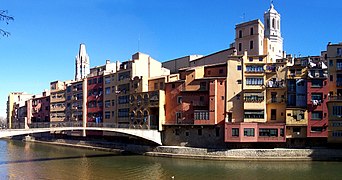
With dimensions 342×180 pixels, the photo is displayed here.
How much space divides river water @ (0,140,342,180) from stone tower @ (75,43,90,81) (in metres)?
71.5

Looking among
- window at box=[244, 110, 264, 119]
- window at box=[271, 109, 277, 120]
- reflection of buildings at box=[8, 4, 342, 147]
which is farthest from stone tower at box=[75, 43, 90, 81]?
window at box=[271, 109, 277, 120]

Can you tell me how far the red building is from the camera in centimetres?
5275

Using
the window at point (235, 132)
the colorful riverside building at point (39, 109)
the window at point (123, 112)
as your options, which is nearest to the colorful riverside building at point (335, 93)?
the window at point (235, 132)

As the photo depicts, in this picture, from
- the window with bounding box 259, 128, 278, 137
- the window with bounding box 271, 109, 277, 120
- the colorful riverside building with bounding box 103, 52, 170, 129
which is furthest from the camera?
the colorful riverside building with bounding box 103, 52, 170, 129

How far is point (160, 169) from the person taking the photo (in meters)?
43.3

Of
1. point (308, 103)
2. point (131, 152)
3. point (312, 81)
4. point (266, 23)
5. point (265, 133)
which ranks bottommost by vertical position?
point (131, 152)

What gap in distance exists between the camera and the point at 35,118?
10700 cm

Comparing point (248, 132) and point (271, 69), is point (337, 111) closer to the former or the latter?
point (271, 69)

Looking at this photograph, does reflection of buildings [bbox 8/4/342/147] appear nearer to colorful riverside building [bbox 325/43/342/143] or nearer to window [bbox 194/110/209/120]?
colorful riverside building [bbox 325/43/342/143]

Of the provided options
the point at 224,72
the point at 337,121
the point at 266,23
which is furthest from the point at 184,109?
the point at 266,23

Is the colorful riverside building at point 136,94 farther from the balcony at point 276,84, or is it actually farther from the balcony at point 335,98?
the balcony at point 335,98

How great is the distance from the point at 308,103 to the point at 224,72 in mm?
13935

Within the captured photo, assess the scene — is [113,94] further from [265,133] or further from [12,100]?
[12,100]

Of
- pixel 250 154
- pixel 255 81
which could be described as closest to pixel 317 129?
pixel 250 154
